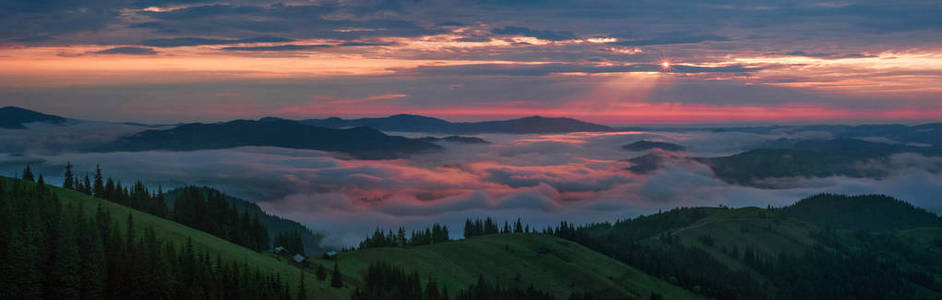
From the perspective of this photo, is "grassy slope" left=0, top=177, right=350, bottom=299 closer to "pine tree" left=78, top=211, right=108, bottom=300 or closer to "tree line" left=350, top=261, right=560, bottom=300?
"tree line" left=350, top=261, right=560, bottom=300

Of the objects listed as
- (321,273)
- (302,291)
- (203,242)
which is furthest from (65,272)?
(321,273)

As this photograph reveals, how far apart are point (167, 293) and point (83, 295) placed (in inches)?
545

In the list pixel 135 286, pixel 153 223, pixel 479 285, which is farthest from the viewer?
pixel 479 285

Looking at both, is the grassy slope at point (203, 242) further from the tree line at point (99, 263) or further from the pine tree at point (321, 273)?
the tree line at point (99, 263)

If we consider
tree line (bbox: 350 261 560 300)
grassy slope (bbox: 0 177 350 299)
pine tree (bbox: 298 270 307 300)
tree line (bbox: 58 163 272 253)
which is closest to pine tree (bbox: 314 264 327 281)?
grassy slope (bbox: 0 177 350 299)

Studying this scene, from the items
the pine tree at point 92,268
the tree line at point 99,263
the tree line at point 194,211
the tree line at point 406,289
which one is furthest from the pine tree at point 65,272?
the tree line at point 194,211

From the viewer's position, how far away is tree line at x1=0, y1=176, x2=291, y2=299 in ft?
375

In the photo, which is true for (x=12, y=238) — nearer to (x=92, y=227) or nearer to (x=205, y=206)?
(x=92, y=227)

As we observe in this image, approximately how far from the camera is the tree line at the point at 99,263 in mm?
114363

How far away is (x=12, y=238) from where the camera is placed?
11662cm

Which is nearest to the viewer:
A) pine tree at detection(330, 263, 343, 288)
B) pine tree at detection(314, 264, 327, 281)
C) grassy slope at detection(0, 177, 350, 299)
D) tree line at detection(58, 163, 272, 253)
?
grassy slope at detection(0, 177, 350, 299)

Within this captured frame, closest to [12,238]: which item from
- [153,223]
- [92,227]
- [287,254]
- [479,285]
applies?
[92,227]

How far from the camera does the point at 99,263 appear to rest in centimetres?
11900

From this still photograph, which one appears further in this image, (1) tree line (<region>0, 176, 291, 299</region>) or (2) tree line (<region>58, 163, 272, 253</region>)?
(2) tree line (<region>58, 163, 272, 253</region>)
